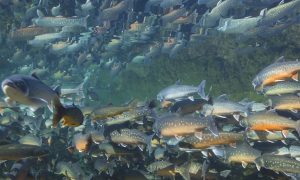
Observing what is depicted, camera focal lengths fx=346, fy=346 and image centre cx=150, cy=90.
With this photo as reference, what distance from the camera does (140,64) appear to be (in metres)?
19.5

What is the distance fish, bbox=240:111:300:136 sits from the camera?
5.69 meters

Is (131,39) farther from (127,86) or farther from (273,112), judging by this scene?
(273,112)

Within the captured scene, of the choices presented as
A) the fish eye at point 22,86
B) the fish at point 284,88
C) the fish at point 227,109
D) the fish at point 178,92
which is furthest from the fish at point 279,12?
the fish eye at point 22,86

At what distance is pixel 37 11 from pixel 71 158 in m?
9.67

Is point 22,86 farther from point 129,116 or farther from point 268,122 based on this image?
point 268,122

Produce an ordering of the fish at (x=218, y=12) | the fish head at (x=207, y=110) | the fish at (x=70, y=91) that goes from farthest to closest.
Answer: the fish at (x=218, y=12), the fish at (x=70, y=91), the fish head at (x=207, y=110)

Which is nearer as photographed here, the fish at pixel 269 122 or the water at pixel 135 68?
the fish at pixel 269 122

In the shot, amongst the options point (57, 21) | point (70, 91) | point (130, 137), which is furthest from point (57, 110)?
point (57, 21)

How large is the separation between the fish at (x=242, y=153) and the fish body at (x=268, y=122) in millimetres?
362

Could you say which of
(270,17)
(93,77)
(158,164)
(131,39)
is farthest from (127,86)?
(158,164)

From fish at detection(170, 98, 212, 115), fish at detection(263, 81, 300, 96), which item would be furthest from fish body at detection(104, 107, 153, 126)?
fish at detection(263, 81, 300, 96)

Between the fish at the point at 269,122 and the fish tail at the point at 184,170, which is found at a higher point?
the fish at the point at 269,122

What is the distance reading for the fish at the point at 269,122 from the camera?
569 centimetres

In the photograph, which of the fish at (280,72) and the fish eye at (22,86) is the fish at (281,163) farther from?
the fish eye at (22,86)
